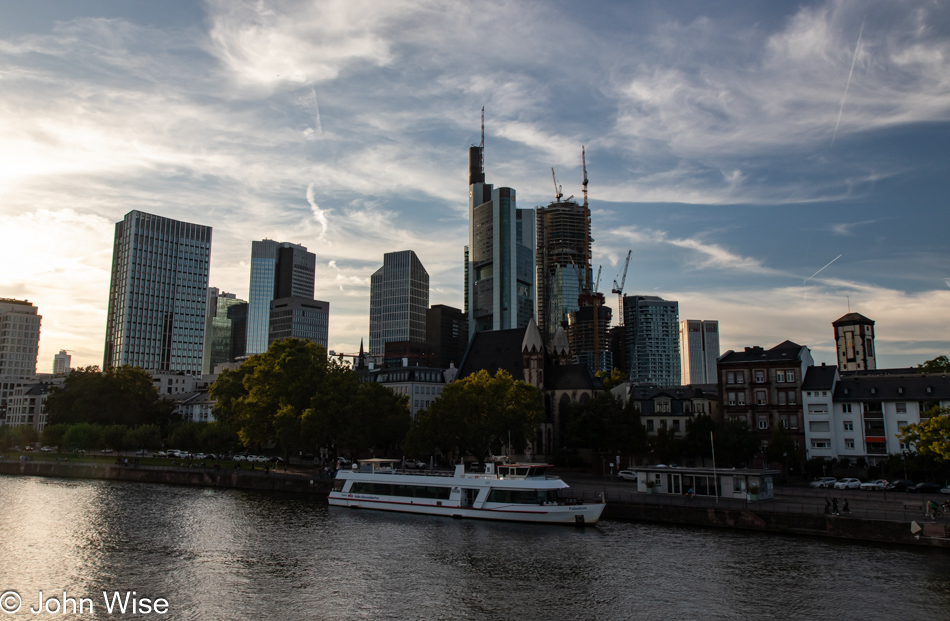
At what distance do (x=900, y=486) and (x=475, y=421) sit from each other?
48.7 meters

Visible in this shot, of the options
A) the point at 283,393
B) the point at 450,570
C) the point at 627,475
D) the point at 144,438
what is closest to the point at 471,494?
the point at 450,570

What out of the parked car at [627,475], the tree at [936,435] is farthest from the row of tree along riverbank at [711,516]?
the parked car at [627,475]

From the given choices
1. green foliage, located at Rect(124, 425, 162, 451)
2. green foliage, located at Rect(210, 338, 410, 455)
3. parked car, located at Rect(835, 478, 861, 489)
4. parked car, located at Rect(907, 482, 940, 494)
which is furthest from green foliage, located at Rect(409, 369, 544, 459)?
green foliage, located at Rect(124, 425, 162, 451)

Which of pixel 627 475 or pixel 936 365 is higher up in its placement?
pixel 936 365

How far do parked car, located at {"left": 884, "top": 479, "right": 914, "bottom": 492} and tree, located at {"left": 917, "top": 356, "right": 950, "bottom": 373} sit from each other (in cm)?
4943

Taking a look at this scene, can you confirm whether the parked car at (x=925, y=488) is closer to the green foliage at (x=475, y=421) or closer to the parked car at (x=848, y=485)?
the parked car at (x=848, y=485)

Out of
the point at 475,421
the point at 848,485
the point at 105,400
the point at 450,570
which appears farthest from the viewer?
the point at 105,400

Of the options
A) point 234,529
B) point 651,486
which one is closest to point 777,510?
→ point 651,486

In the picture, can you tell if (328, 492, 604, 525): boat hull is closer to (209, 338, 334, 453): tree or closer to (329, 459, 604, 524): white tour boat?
(329, 459, 604, 524): white tour boat

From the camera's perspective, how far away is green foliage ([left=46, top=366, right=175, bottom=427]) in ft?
464

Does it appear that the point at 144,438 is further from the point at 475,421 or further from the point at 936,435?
the point at 936,435

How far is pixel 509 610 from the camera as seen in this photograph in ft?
121

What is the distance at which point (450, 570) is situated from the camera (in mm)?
45625

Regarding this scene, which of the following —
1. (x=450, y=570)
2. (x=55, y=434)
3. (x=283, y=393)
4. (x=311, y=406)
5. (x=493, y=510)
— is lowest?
(x=450, y=570)
